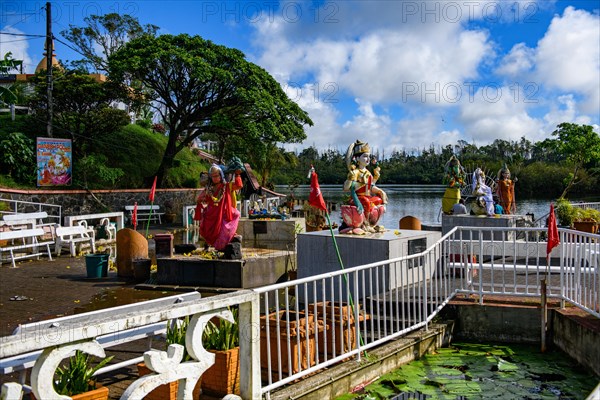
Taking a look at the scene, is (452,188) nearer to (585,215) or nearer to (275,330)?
(585,215)

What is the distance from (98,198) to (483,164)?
31.4m

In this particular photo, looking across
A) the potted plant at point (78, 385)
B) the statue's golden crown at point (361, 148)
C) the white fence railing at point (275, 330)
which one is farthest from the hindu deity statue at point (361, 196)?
the potted plant at point (78, 385)

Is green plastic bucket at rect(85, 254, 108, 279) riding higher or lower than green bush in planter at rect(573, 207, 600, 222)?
lower

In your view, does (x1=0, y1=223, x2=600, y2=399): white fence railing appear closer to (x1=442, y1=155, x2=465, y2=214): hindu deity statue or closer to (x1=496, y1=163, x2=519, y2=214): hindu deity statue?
(x1=442, y1=155, x2=465, y2=214): hindu deity statue

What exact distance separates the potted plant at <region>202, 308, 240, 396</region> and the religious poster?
2073 centimetres

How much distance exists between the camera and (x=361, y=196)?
9766 mm

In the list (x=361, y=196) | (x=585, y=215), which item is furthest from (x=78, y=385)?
(x=585, y=215)

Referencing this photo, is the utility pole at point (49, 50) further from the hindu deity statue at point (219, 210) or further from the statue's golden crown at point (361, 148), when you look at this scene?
the statue's golden crown at point (361, 148)

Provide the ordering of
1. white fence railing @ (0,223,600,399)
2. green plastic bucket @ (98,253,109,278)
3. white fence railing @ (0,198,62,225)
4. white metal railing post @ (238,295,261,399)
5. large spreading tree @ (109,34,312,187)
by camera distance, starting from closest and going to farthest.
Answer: white fence railing @ (0,223,600,399), white metal railing post @ (238,295,261,399), green plastic bucket @ (98,253,109,278), white fence railing @ (0,198,62,225), large spreading tree @ (109,34,312,187)

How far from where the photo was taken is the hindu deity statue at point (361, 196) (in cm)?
944

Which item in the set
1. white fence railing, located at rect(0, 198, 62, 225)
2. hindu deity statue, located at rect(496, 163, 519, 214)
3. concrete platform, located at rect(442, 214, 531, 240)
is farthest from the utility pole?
hindu deity statue, located at rect(496, 163, 519, 214)

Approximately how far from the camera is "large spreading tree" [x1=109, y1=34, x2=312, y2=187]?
26875mm

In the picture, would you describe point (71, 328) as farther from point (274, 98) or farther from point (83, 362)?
point (274, 98)

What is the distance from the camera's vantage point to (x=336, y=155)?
97.6 m
